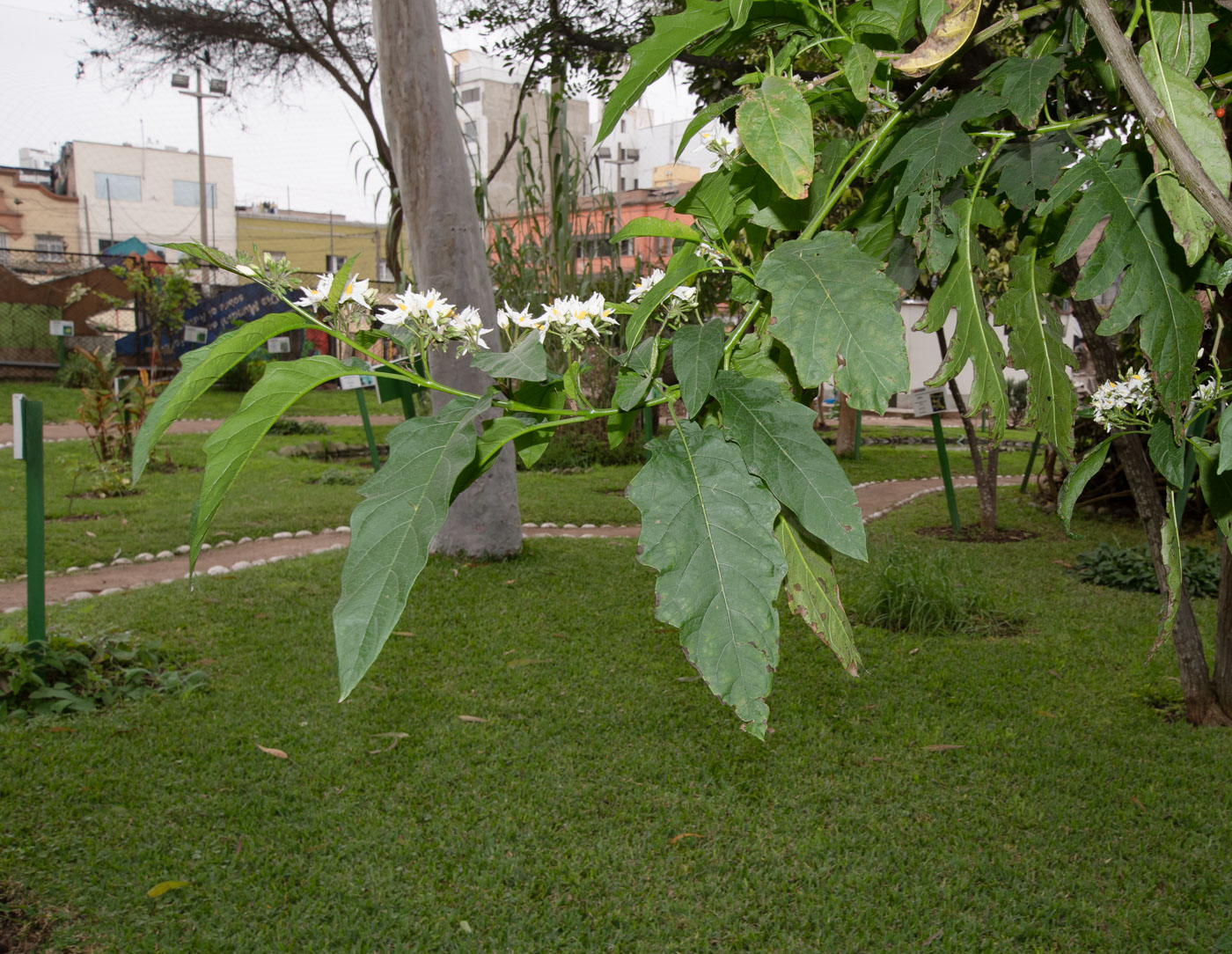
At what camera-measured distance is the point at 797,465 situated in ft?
1.59

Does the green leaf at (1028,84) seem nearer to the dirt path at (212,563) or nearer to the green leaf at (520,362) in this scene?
the green leaf at (520,362)

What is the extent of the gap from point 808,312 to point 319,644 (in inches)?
163

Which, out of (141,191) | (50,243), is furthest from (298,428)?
(141,191)

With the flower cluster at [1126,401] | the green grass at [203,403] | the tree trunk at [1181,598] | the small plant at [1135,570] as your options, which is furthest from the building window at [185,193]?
the flower cluster at [1126,401]

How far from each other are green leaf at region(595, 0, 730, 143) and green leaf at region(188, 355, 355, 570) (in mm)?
221

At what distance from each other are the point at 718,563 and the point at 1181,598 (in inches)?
113

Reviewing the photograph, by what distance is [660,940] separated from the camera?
2.29 m

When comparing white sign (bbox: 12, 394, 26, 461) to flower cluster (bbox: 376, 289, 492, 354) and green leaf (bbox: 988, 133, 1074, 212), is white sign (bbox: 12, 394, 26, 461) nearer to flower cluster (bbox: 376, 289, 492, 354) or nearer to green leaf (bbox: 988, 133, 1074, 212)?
flower cluster (bbox: 376, 289, 492, 354)

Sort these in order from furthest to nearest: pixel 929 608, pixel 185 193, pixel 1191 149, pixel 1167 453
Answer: pixel 185 193 < pixel 929 608 < pixel 1167 453 < pixel 1191 149

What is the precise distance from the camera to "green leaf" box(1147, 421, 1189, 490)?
2.58 feet

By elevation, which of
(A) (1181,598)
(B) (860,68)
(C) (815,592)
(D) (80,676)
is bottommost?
(D) (80,676)

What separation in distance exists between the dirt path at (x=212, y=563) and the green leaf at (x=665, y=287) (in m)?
4.65

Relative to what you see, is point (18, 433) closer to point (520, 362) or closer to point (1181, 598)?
point (520, 362)

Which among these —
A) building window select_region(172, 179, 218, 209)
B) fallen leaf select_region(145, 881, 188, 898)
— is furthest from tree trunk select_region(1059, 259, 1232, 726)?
building window select_region(172, 179, 218, 209)
